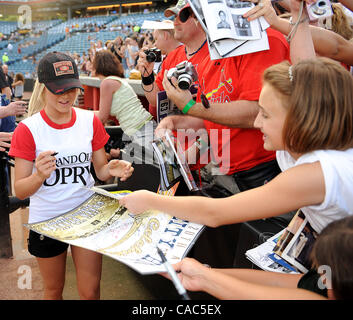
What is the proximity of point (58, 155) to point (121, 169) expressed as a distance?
31 cm

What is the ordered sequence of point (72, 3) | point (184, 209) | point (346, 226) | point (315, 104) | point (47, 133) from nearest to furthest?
1. point (346, 226)
2. point (315, 104)
3. point (184, 209)
4. point (47, 133)
5. point (72, 3)

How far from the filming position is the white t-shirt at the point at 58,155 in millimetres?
1599

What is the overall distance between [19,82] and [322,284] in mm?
11755

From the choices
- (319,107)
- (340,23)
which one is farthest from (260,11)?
(340,23)

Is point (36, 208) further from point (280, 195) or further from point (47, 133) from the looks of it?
point (280, 195)

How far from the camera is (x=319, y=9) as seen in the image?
4.83 ft

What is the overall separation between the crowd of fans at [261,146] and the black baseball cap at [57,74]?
0.06ft

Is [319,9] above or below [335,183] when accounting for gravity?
above

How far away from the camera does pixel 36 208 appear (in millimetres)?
1671

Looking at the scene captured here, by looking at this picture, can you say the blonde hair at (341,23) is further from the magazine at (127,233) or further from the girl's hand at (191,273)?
the girl's hand at (191,273)

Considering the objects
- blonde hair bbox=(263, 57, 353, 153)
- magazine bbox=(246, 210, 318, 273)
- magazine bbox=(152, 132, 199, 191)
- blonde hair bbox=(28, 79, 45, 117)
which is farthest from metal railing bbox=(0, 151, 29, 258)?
blonde hair bbox=(263, 57, 353, 153)

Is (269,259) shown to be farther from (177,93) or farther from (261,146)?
(177,93)
